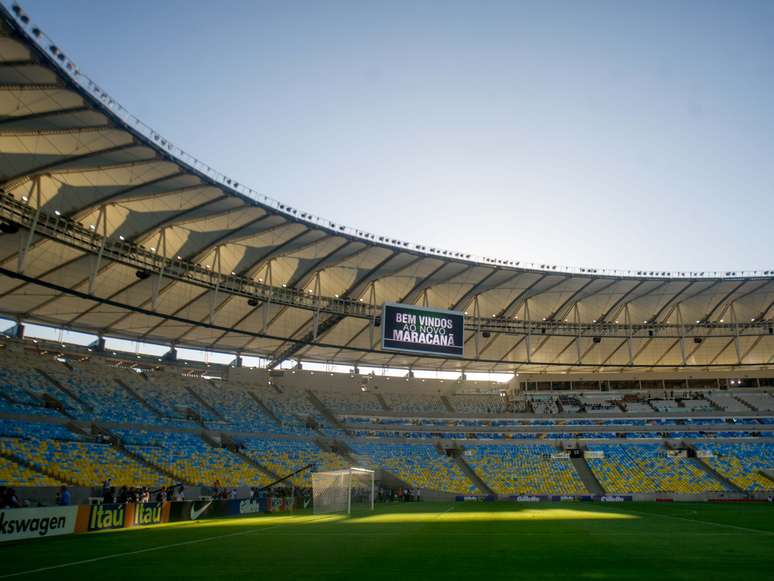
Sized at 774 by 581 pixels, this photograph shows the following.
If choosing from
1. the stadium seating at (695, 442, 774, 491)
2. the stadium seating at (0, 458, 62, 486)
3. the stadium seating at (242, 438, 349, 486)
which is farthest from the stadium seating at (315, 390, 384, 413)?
the stadium seating at (0, 458, 62, 486)

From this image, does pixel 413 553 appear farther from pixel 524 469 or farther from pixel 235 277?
pixel 524 469

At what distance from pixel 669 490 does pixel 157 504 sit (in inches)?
1547

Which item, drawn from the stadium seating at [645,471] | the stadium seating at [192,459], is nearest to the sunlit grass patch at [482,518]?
the stadium seating at [192,459]

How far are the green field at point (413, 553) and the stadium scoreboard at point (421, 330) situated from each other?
24.1 meters

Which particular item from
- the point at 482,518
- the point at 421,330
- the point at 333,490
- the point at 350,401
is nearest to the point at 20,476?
the point at 333,490

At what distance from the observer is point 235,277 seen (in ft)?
146

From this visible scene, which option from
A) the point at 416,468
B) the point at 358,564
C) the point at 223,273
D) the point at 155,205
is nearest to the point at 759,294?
the point at 416,468

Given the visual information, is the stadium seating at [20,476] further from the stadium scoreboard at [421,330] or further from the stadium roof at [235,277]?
the stadium scoreboard at [421,330]

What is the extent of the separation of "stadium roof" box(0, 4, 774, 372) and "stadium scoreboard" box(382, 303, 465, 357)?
4.09 metres

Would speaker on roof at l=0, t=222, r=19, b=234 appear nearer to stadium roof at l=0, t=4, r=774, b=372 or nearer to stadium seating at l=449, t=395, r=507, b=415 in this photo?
stadium roof at l=0, t=4, r=774, b=372

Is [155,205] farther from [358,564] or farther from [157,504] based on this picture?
[358,564]

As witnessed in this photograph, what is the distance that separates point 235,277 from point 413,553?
111 feet

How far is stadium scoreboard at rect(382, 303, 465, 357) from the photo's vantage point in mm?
45156

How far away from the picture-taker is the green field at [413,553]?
1045 cm
